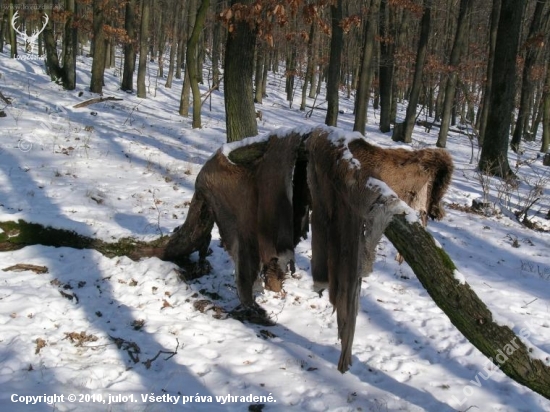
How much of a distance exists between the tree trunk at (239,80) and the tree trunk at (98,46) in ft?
41.4

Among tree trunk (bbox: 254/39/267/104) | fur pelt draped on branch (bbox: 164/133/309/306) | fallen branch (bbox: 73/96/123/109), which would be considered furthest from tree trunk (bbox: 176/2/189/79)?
fur pelt draped on branch (bbox: 164/133/309/306)

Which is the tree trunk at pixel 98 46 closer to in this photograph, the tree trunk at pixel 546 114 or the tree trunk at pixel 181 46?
the tree trunk at pixel 181 46

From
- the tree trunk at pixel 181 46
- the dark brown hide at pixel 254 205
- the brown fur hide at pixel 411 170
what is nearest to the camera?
the brown fur hide at pixel 411 170

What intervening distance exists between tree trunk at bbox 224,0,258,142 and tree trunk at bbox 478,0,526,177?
7.07 metres

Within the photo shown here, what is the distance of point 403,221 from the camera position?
3121mm

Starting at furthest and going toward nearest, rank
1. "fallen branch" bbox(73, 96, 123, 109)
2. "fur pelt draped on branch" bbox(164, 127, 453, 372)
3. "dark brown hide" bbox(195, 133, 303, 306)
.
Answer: "fallen branch" bbox(73, 96, 123, 109), "dark brown hide" bbox(195, 133, 303, 306), "fur pelt draped on branch" bbox(164, 127, 453, 372)

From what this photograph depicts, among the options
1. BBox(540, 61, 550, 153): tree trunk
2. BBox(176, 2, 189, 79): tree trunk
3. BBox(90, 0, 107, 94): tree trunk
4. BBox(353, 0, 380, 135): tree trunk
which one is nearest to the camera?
BBox(353, 0, 380, 135): tree trunk

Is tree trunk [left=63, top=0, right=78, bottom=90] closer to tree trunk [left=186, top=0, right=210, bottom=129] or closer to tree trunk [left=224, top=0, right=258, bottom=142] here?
tree trunk [left=186, top=0, right=210, bottom=129]

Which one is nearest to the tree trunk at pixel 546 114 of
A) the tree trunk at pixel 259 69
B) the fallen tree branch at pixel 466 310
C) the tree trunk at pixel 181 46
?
the tree trunk at pixel 259 69

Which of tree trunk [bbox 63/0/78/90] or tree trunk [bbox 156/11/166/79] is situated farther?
tree trunk [bbox 156/11/166/79]

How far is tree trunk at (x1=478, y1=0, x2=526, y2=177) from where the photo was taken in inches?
459

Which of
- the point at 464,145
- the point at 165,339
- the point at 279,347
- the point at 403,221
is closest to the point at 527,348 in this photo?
the point at 403,221

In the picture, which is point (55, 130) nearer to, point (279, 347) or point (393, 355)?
point (279, 347)

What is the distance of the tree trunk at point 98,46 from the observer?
18.2m
